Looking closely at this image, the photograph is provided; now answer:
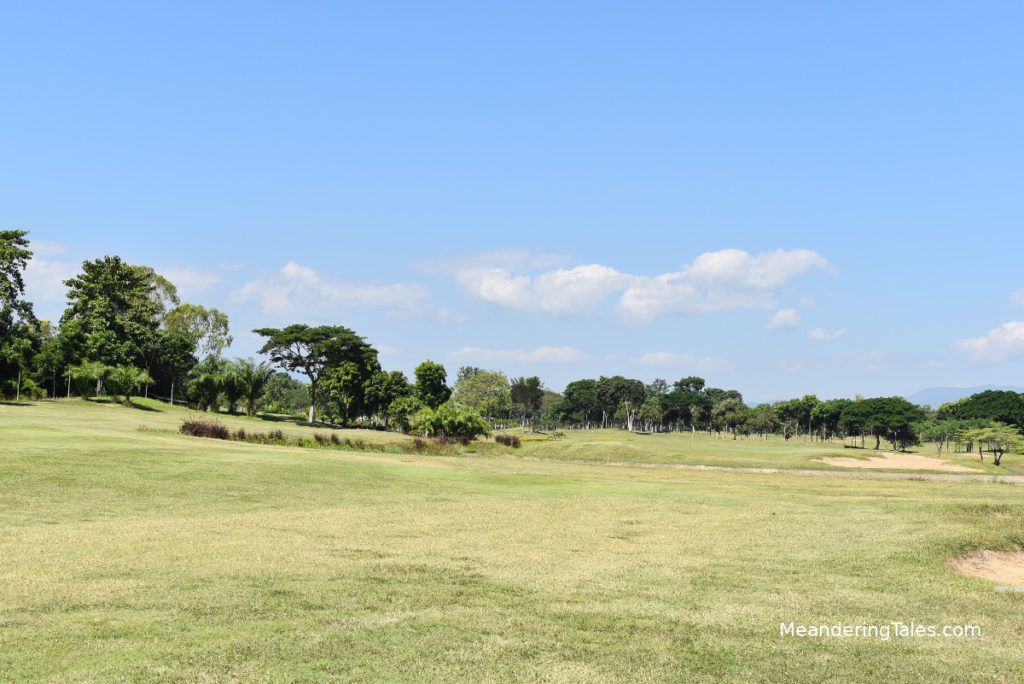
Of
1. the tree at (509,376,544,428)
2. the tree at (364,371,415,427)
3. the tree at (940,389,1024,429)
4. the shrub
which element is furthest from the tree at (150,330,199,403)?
the tree at (940,389,1024,429)

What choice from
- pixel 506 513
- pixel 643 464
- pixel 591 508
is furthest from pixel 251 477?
pixel 643 464

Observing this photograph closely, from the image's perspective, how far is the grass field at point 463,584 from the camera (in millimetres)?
8969

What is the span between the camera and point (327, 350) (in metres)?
104

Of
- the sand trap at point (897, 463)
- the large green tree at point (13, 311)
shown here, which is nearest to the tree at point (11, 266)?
the large green tree at point (13, 311)

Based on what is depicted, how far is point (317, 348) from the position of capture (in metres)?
104

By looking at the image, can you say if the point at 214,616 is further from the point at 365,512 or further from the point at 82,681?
the point at 365,512

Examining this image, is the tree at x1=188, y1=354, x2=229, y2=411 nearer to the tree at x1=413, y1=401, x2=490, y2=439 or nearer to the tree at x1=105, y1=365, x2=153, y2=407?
the tree at x1=105, y1=365, x2=153, y2=407

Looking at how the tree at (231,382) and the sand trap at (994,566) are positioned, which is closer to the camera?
the sand trap at (994,566)

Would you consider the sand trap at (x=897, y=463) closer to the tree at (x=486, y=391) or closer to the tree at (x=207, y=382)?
the tree at (x=207, y=382)

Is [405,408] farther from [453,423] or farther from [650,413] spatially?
[650,413]

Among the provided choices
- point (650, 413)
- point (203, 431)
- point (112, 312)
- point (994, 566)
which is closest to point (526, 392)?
point (650, 413)

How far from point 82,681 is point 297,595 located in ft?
12.9

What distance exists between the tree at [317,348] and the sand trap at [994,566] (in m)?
94.5

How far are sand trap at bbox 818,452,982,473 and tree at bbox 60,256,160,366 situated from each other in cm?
9085
